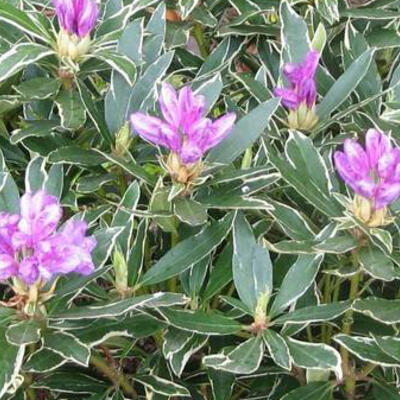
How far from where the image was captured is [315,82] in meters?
1.40

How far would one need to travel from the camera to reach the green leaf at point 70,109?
1.26 m

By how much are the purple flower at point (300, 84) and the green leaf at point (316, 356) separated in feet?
1.25

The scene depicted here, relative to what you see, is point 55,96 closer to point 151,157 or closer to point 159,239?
point 151,157

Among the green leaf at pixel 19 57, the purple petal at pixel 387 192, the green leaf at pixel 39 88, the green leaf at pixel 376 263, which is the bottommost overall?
the green leaf at pixel 376 263

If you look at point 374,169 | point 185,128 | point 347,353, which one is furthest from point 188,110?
point 347,353

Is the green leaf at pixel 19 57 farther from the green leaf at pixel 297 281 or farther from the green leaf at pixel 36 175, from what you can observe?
the green leaf at pixel 297 281

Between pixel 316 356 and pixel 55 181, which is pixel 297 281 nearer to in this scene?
pixel 316 356

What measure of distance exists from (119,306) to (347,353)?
414mm

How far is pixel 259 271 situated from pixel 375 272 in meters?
0.17

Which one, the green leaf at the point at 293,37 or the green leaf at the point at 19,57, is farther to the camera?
the green leaf at the point at 293,37

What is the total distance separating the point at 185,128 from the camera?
1.09 metres

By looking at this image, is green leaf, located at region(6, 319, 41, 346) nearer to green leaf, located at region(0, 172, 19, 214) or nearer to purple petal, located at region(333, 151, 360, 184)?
green leaf, located at region(0, 172, 19, 214)

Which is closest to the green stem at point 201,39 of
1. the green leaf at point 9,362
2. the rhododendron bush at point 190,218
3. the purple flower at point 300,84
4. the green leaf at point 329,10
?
the rhododendron bush at point 190,218

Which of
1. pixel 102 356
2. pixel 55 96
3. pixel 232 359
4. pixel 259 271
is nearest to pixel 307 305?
pixel 259 271
